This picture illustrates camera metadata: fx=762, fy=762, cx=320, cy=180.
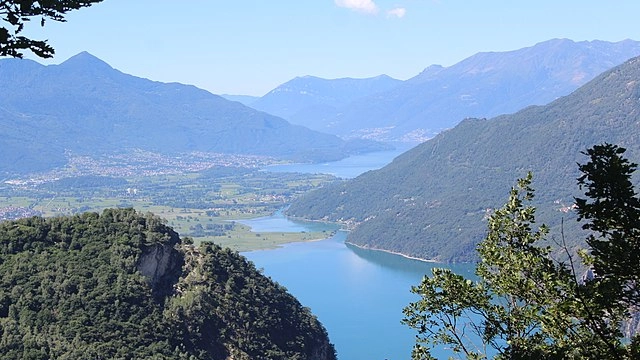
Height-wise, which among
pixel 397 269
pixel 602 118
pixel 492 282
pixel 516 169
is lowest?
pixel 397 269

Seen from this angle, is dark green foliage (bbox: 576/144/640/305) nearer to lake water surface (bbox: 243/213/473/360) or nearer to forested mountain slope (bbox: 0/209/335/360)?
forested mountain slope (bbox: 0/209/335/360)

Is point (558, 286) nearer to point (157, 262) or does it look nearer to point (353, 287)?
point (157, 262)

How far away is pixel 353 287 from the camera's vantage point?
267 feet

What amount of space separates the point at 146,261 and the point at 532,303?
92.4 feet

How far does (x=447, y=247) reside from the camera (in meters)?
103

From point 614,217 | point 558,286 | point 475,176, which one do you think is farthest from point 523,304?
point 475,176

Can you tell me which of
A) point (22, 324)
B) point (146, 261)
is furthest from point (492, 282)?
point (146, 261)

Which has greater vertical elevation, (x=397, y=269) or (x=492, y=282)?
(x=492, y=282)

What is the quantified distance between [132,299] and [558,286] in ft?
86.5

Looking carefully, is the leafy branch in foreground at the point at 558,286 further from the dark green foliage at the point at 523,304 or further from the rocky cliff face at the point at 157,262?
the rocky cliff face at the point at 157,262

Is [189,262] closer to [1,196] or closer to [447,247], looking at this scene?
[447,247]

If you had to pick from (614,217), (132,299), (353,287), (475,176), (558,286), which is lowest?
(353,287)

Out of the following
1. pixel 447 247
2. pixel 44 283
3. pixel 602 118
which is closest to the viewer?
pixel 44 283

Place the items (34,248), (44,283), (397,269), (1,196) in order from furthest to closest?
1. (1,196)
2. (397,269)
3. (34,248)
4. (44,283)
